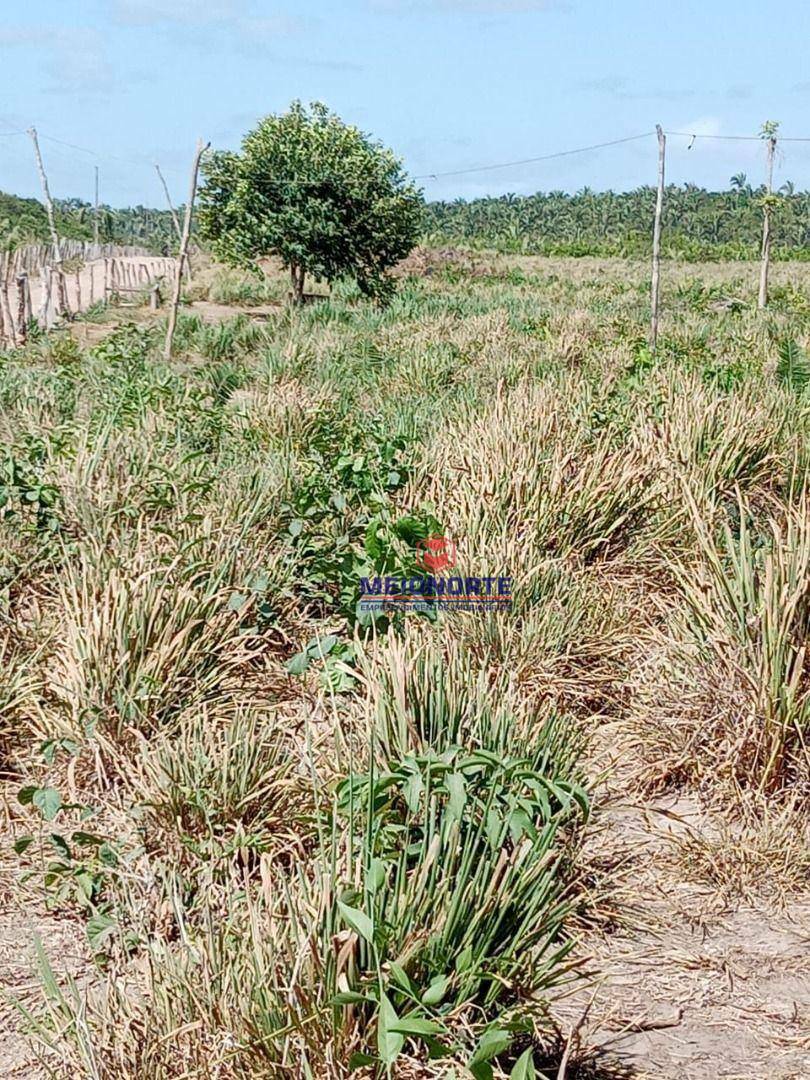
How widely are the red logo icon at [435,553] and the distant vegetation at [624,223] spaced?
47.2 meters

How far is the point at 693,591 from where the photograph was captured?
4.11m

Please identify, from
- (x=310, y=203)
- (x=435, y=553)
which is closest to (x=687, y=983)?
(x=435, y=553)

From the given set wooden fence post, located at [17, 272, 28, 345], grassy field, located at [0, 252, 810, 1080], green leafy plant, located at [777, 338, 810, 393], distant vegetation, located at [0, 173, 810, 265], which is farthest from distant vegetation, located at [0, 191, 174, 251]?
grassy field, located at [0, 252, 810, 1080]

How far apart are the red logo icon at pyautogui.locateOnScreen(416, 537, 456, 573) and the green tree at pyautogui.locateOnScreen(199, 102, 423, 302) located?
64.4 ft

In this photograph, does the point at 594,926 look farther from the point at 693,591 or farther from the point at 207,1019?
the point at 693,591

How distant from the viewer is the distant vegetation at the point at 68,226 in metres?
45.6

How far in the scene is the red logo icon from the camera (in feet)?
Answer: 15.9

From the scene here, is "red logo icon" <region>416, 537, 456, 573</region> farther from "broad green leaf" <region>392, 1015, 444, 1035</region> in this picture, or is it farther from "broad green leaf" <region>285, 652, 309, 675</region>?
"broad green leaf" <region>392, 1015, 444, 1035</region>

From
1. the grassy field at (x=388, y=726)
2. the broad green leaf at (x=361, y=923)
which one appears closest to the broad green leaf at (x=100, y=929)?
the grassy field at (x=388, y=726)

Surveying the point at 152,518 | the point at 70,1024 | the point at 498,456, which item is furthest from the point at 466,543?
the point at 70,1024

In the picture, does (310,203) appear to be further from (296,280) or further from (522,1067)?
(522,1067)

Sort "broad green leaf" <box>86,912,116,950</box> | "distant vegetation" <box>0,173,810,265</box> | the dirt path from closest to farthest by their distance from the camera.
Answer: the dirt path → "broad green leaf" <box>86,912,116,950</box> → "distant vegetation" <box>0,173,810,265</box>

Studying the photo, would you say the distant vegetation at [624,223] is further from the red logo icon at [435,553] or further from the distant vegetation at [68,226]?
the red logo icon at [435,553]

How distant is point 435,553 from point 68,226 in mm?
52789
